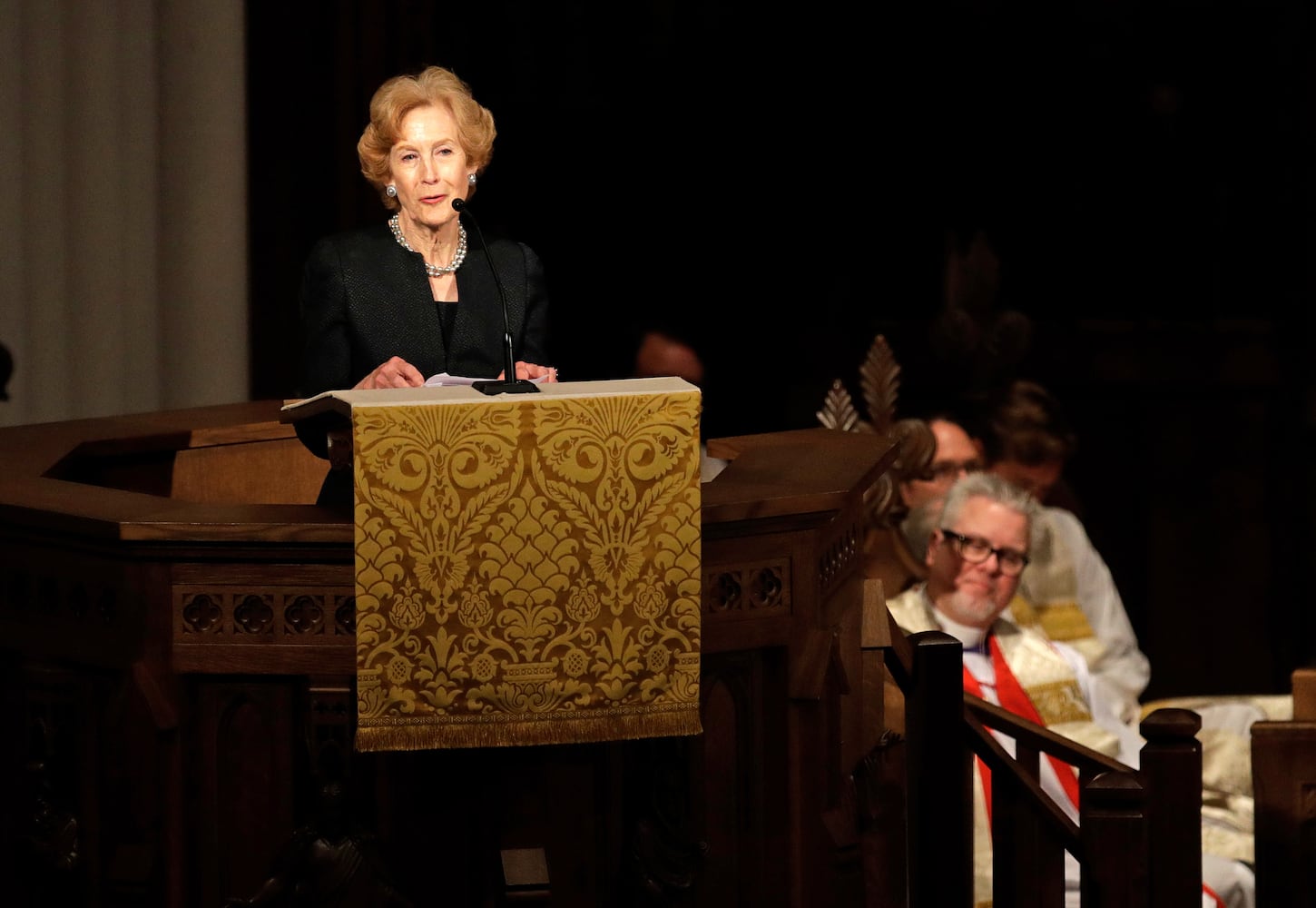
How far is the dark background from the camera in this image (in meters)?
9.13

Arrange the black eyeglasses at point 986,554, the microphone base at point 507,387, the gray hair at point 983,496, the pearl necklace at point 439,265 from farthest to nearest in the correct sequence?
the gray hair at point 983,496, the black eyeglasses at point 986,554, the pearl necklace at point 439,265, the microphone base at point 507,387

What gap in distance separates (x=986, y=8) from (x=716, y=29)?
1.29 metres

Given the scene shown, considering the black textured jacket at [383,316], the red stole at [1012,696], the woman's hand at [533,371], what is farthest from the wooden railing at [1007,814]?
the red stole at [1012,696]

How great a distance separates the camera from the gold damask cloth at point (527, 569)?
2.97 metres

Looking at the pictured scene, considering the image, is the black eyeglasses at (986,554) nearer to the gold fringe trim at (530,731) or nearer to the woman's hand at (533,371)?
the woman's hand at (533,371)

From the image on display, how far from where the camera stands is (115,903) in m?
3.12

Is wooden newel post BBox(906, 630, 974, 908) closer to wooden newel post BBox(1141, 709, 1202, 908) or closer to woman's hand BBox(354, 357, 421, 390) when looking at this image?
wooden newel post BBox(1141, 709, 1202, 908)

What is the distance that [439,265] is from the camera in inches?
149

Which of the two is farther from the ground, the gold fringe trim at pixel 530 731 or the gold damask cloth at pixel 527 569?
the gold damask cloth at pixel 527 569

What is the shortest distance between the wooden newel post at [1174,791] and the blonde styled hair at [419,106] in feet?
5.28

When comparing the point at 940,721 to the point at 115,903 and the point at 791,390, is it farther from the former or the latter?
the point at 791,390

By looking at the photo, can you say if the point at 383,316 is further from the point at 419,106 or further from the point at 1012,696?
the point at 1012,696

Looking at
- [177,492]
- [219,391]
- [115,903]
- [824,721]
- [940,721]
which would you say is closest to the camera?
[115,903]

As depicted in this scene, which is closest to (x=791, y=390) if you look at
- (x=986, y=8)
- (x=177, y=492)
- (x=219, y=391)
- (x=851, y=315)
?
(x=851, y=315)
